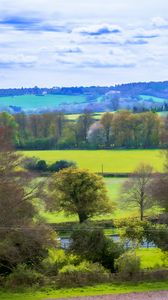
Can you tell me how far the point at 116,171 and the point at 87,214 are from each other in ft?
94.4

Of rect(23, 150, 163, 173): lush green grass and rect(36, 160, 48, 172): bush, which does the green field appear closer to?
rect(36, 160, 48, 172): bush

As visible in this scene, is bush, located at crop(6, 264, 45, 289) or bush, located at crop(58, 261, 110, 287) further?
bush, located at crop(58, 261, 110, 287)

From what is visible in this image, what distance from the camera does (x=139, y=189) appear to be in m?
45.7

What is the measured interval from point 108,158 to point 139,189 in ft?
118

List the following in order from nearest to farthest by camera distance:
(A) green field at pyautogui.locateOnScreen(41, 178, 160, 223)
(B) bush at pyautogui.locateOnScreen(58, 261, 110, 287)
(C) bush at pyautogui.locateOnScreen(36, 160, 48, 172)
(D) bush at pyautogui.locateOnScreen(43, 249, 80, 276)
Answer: (B) bush at pyautogui.locateOnScreen(58, 261, 110, 287), (D) bush at pyautogui.locateOnScreen(43, 249, 80, 276), (A) green field at pyautogui.locateOnScreen(41, 178, 160, 223), (C) bush at pyautogui.locateOnScreen(36, 160, 48, 172)

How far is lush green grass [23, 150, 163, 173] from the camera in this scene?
7206 centimetres

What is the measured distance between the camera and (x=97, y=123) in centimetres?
9756

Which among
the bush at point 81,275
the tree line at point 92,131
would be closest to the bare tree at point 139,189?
the bush at point 81,275

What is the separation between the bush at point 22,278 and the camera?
77.4 feet

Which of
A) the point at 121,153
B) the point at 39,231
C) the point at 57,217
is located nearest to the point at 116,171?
the point at 121,153

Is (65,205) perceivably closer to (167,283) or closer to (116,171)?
(167,283)

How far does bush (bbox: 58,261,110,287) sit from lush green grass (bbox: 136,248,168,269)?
3567 mm

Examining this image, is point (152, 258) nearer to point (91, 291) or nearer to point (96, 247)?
point (96, 247)

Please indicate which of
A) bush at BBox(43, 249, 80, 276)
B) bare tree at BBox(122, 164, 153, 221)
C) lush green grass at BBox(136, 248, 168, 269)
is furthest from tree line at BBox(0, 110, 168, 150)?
bush at BBox(43, 249, 80, 276)
